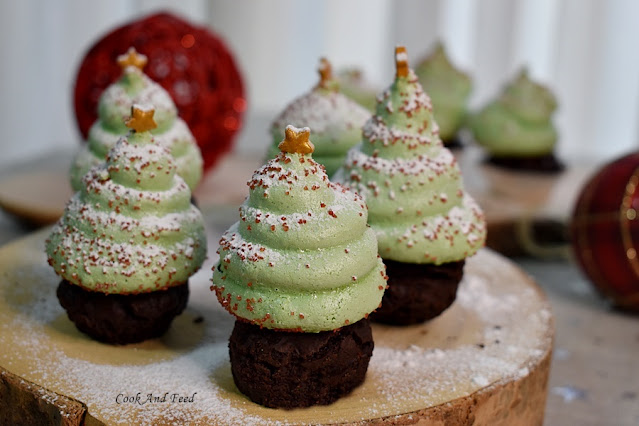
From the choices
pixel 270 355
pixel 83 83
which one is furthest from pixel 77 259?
Result: pixel 83 83

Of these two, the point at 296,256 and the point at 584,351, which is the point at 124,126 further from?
the point at 584,351

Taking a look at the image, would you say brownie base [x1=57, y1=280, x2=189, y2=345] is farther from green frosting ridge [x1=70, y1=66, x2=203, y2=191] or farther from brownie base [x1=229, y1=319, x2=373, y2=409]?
green frosting ridge [x1=70, y1=66, x2=203, y2=191]

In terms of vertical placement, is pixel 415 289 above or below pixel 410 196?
below

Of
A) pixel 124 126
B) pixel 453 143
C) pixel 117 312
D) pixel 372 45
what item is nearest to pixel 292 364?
pixel 117 312

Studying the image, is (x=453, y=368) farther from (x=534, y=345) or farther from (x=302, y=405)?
(x=302, y=405)

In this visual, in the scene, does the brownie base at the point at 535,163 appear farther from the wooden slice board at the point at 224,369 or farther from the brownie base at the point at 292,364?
the brownie base at the point at 292,364

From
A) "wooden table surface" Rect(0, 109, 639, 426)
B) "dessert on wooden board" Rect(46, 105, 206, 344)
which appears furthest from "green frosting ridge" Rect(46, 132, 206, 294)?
"wooden table surface" Rect(0, 109, 639, 426)
